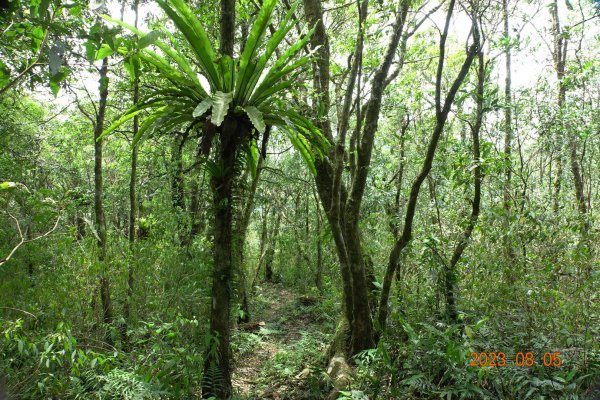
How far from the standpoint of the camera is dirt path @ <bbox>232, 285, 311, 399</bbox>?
5016mm

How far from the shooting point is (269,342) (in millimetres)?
7305

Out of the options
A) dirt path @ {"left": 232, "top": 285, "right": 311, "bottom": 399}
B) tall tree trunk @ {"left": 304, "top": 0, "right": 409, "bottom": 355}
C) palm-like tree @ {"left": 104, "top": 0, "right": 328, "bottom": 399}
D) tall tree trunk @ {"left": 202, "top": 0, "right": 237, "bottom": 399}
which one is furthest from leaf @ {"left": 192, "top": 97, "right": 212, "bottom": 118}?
dirt path @ {"left": 232, "top": 285, "right": 311, "bottom": 399}

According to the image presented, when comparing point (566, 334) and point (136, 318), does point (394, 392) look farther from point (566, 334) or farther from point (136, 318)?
point (136, 318)

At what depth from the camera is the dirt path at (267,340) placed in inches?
197

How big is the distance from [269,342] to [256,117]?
554 cm

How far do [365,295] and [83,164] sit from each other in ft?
41.8

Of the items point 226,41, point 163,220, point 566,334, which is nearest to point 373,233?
point 163,220

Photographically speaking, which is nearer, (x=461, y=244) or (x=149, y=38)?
(x=149, y=38)

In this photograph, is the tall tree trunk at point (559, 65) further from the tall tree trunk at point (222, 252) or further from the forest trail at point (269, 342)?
the tall tree trunk at point (222, 252)

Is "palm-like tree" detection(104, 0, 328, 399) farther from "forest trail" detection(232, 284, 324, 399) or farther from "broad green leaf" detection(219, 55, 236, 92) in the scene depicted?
"forest trail" detection(232, 284, 324, 399)

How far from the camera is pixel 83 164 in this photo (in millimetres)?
13695

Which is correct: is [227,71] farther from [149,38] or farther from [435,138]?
[435,138]

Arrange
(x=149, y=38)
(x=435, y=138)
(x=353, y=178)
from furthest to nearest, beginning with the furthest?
(x=353, y=178) < (x=435, y=138) < (x=149, y=38)

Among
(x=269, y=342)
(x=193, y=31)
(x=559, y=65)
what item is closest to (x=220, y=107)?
(x=193, y=31)
